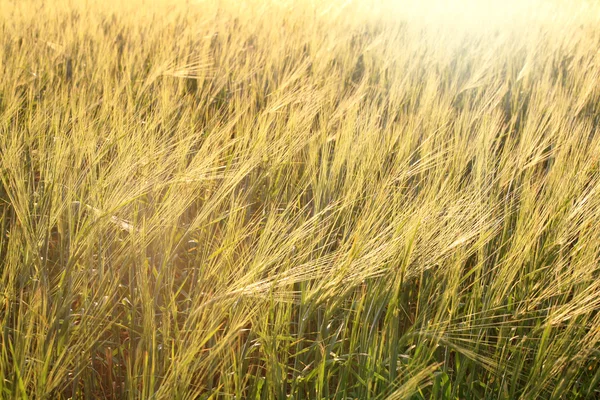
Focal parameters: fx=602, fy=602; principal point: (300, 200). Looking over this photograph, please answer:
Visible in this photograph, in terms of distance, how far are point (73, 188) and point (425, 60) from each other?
163 centimetres

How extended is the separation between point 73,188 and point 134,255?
0.17 metres

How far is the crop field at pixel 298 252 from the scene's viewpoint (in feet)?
2.42

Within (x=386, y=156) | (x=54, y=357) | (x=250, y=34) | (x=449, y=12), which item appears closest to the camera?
(x=54, y=357)

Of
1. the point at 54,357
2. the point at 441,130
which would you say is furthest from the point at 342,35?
the point at 54,357

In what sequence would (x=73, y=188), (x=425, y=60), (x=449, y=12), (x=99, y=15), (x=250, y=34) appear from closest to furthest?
(x=73, y=188), (x=425, y=60), (x=250, y=34), (x=99, y=15), (x=449, y=12)

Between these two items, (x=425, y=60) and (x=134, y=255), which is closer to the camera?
(x=134, y=255)

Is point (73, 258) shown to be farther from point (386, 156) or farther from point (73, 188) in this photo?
point (386, 156)

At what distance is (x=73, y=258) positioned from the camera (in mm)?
783

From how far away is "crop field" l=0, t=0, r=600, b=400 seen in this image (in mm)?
738

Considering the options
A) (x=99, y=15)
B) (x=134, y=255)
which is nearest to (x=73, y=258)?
(x=134, y=255)

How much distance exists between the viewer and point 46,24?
2.89 metres

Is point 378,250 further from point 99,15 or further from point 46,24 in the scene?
point 99,15

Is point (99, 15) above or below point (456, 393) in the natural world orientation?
above

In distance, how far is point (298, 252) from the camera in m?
0.89
